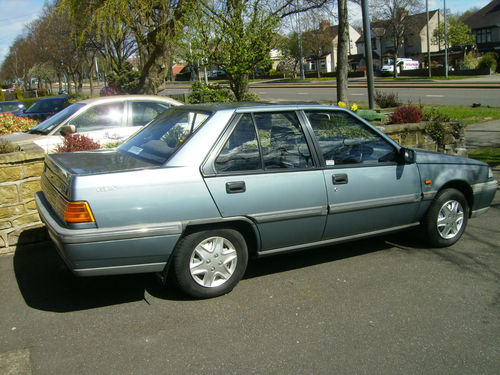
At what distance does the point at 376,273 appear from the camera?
4.94 metres

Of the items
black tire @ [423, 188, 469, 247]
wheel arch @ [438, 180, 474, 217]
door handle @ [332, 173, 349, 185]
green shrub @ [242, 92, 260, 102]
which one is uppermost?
green shrub @ [242, 92, 260, 102]

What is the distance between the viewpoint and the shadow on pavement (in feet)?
14.5

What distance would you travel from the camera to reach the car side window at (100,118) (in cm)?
818

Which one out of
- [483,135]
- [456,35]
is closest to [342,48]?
[483,135]

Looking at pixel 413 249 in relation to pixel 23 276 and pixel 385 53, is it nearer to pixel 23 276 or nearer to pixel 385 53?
pixel 23 276

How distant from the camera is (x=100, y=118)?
27.3ft

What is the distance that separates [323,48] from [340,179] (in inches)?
2969

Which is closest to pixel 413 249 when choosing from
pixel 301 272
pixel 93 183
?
pixel 301 272

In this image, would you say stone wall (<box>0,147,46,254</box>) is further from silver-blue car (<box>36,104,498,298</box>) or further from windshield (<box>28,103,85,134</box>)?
windshield (<box>28,103,85,134</box>)

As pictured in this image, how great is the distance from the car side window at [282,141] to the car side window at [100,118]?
4388mm

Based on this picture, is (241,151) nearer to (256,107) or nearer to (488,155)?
(256,107)

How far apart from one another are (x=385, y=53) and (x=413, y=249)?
289 ft

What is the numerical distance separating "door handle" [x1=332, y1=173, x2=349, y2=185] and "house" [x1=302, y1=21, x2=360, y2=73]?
51467mm

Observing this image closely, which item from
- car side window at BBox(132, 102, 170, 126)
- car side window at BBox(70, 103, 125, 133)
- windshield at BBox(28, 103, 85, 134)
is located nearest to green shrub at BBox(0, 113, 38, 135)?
windshield at BBox(28, 103, 85, 134)
